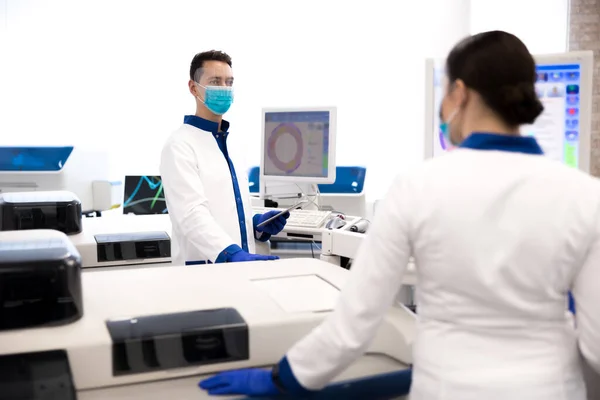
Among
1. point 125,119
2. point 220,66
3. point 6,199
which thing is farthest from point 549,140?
point 125,119

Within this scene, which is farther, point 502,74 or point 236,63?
point 236,63

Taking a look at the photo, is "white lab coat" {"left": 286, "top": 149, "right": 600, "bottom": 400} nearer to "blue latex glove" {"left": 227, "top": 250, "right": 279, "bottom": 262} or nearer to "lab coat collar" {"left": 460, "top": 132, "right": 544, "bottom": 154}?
"lab coat collar" {"left": 460, "top": 132, "right": 544, "bottom": 154}

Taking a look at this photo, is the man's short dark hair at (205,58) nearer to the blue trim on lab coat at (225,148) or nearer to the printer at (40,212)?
the blue trim on lab coat at (225,148)

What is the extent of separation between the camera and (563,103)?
5.29 ft

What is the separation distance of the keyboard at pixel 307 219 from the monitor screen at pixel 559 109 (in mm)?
935

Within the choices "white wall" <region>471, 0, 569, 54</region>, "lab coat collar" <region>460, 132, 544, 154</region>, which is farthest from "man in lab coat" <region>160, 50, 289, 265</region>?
"white wall" <region>471, 0, 569, 54</region>

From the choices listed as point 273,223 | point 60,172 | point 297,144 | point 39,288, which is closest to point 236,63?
point 297,144

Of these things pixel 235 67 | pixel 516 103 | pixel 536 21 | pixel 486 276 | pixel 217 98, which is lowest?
pixel 486 276

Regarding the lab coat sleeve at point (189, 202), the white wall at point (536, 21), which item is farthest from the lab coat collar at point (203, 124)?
the white wall at point (536, 21)

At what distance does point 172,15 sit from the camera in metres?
4.33

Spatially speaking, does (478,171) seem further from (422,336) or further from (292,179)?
(292,179)

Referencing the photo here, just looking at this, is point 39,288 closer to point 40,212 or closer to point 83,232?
point 40,212

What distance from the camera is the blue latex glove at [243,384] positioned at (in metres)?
1.06

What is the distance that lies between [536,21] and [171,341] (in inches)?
160
